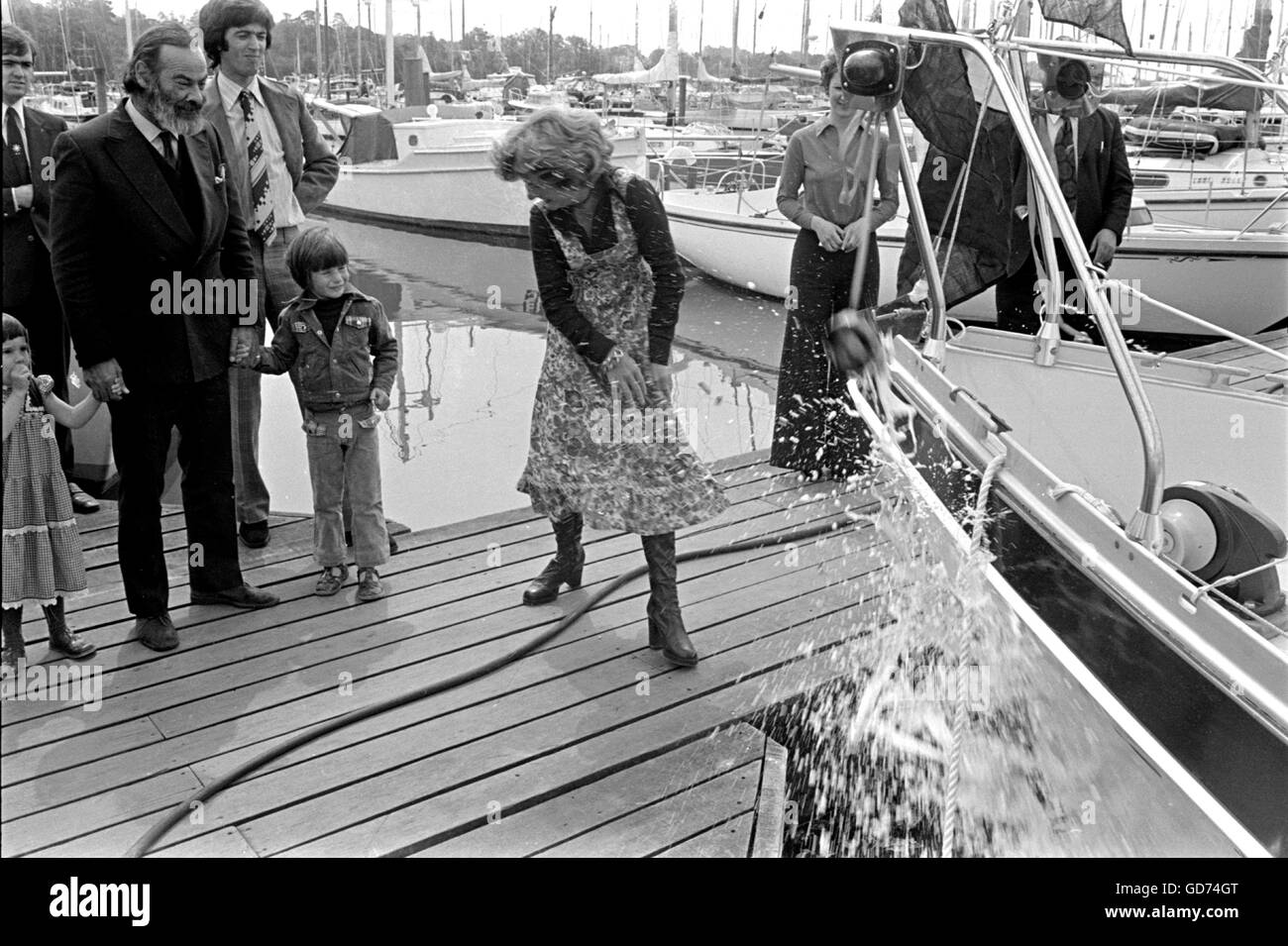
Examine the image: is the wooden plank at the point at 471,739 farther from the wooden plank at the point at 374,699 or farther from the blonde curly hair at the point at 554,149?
the blonde curly hair at the point at 554,149

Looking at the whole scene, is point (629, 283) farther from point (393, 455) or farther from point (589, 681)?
point (393, 455)

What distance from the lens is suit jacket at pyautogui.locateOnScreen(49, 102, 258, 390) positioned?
128 inches

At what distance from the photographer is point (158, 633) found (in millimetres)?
3492

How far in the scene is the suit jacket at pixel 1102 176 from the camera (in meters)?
5.15

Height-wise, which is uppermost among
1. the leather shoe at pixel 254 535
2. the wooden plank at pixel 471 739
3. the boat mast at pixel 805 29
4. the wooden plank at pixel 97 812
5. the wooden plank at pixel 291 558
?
the boat mast at pixel 805 29

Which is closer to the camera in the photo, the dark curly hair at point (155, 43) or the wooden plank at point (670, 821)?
the wooden plank at point (670, 821)

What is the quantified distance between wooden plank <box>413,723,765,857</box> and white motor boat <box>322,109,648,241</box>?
1643 cm

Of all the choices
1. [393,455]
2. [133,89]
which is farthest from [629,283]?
[393,455]

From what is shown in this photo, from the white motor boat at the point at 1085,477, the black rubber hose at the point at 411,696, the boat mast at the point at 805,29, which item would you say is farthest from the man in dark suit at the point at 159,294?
the boat mast at the point at 805,29

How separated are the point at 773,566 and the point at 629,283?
50.7 inches

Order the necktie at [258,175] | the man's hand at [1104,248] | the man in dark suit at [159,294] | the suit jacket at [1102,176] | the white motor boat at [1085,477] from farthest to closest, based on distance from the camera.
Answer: the suit jacket at [1102,176]
the man's hand at [1104,248]
the necktie at [258,175]
the man in dark suit at [159,294]
the white motor boat at [1085,477]

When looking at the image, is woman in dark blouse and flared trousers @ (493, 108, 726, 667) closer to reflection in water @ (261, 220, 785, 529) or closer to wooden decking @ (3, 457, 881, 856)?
wooden decking @ (3, 457, 881, 856)

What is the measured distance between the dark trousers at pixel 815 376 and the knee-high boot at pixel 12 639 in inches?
124

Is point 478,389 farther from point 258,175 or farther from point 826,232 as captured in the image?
point 258,175
